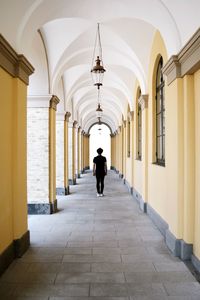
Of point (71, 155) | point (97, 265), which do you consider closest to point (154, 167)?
point (97, 265)

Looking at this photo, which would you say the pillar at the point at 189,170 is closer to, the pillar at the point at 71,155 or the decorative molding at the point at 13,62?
the decorative molding at the point at 13,62

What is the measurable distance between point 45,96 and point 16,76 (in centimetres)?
394

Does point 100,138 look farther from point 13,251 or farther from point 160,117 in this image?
point 13,251

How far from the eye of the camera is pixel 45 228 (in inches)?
291

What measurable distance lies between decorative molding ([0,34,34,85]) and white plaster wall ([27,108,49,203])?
3487 millimetres

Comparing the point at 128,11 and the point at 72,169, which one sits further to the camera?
the point at 72,169

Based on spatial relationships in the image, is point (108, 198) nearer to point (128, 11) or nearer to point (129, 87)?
point (129, 87)

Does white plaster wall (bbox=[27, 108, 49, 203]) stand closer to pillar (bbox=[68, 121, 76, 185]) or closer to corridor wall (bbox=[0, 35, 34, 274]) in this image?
corridor wall (bbox=[0, 35, 34, 274])

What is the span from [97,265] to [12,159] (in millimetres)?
Answer: 2272

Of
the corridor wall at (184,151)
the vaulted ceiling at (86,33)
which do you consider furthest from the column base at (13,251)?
the vaulted ceiling at (86,33)

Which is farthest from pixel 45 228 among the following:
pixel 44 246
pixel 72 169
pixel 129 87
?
pixel 72 169

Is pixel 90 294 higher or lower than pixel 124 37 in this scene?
A: lower

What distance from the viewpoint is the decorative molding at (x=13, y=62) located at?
4695 mm

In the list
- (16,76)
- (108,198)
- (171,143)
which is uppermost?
(16,76)
